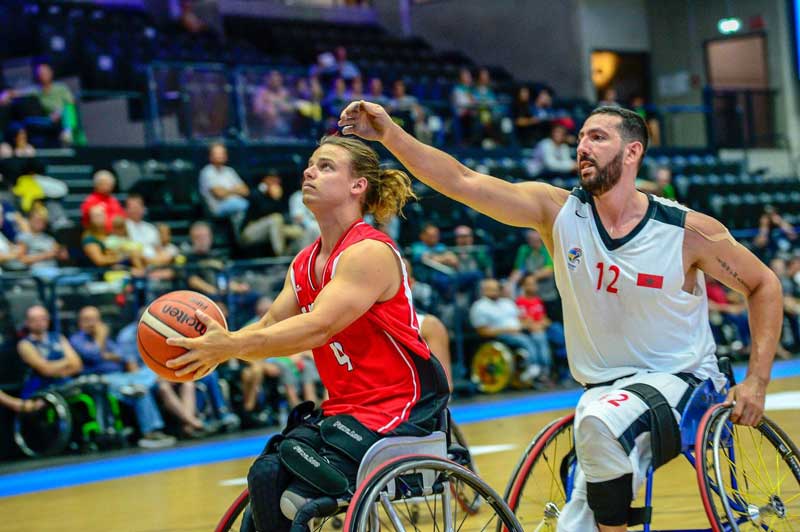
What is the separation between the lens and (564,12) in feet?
66.4

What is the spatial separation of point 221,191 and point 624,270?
7.95m

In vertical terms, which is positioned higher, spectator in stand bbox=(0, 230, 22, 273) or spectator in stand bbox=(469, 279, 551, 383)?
spectator in stand bbox=(0, 230, 22, 273)

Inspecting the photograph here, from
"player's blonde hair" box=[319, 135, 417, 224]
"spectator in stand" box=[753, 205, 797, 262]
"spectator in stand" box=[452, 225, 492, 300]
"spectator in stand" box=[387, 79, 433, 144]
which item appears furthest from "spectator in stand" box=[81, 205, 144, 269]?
"spectator in stand" box=[753, 205, 797, 262]

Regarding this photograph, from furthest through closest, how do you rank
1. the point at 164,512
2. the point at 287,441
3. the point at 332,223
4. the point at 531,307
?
the point at 531,307, the point at 164,512, the point at 332,223, the point at 287,441

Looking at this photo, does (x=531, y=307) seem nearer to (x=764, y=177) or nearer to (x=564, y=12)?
(x=764, y=177)

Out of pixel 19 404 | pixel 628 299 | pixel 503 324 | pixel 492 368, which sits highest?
pixel 628 299

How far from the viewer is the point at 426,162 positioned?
12.4 feet

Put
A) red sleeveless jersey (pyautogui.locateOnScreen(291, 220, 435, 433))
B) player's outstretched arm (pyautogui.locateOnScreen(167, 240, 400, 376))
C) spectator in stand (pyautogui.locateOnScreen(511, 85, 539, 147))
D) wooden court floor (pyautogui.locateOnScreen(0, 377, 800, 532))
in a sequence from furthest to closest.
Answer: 1. spectator in stand (pyautogui.locateOnScreen(511, 85, 539, 147))
2. wooden court floor (pyautogui.locateOnScreen(0, 377, 800, 532))
3. red sleeveless jersey (pyautogui.locateOnScreen(291, 220, 435, 433))
4. player's outstretched arm (pyautogui.locateOnScreen(167, 240, 400, 376))

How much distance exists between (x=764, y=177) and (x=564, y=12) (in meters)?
4.77

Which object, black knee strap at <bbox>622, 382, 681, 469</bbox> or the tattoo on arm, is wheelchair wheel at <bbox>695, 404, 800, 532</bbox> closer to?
black knee strap at <bbox>622, 382, 681, 469</bbox>

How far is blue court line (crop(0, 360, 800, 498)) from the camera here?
7.48 meters

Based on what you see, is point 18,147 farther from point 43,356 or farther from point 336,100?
point 336,100

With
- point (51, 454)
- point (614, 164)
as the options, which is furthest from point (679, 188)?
point (614, 164)

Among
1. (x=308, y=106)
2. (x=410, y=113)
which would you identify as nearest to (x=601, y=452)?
(x=308, y=106)
